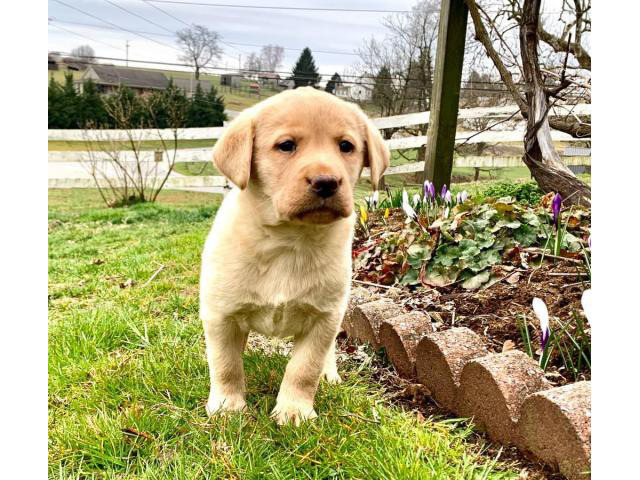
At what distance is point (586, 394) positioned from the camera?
65.6 inches

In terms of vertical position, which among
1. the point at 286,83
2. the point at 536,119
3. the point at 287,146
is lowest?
the point at 287,146

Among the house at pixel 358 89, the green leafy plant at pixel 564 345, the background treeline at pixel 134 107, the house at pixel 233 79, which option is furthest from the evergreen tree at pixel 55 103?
the green leafy plant at pixel 564 345

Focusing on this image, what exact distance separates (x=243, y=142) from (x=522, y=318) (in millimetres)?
1416

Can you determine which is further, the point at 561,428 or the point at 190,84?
the point at 190,84

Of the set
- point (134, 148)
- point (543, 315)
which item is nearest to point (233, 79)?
point (543, 315)

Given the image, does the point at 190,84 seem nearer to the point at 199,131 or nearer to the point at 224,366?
the point at 199,131

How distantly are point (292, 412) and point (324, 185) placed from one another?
0.88 meters

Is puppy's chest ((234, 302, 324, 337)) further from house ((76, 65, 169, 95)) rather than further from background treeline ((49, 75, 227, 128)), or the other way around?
house ((76, 65, 169, 95))

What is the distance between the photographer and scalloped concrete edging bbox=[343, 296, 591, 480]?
5.36ft

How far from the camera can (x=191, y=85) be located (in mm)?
9430

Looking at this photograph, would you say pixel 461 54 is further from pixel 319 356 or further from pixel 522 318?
pixel 319 356

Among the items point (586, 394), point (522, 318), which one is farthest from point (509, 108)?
point (586, 394)

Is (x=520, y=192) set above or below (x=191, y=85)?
below

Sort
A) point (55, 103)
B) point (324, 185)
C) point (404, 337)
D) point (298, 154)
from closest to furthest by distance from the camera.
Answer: point (324, 185)
point (298, 154)
point (404, 337)
point (55, 103)
